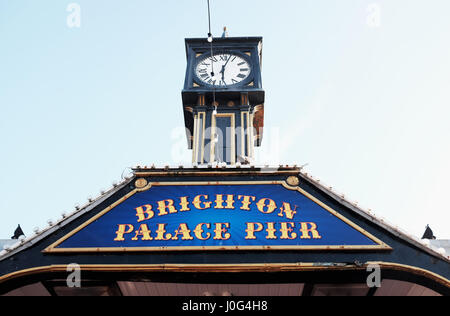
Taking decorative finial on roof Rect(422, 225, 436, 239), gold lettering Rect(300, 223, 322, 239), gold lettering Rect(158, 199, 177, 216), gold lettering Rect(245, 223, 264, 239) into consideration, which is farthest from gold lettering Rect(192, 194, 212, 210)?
decorative finial on roof Rect(422, 225, 436, 239)

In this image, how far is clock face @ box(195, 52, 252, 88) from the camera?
20.8 m

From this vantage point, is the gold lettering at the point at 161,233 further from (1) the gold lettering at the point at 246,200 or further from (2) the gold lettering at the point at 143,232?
(1) the gold lettering at the point at 246,200

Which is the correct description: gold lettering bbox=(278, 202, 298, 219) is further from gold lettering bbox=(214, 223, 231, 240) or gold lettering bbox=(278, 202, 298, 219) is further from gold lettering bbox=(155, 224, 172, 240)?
gold lettering bbox=(155, 224, 172, 240)

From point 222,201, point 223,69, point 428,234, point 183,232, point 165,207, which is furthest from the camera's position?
point 223,69

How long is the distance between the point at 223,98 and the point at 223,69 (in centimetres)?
185

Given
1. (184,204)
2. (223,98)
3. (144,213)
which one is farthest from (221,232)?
(223,98)

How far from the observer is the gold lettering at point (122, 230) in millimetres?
11086

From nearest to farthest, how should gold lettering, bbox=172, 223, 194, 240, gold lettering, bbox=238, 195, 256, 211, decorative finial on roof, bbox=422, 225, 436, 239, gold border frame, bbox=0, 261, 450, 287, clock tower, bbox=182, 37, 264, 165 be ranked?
gold border frame, bbox=0, 261, 450, 287, gold lettering, bbox=172, 223, 194, 240, gold lettering, bbox=238, 195, 256, 211, decorative finial on roof, bbox=422, 225, 436, 239, clock tower, bbox=182, 37, 264, 165

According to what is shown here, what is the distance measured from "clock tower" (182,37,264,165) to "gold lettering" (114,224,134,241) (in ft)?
22.1

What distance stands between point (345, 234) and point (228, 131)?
28.8 ft

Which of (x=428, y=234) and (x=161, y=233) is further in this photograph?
(x=428, y=234)

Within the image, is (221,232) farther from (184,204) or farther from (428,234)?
(428,234)

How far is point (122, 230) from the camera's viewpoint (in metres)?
11.3
